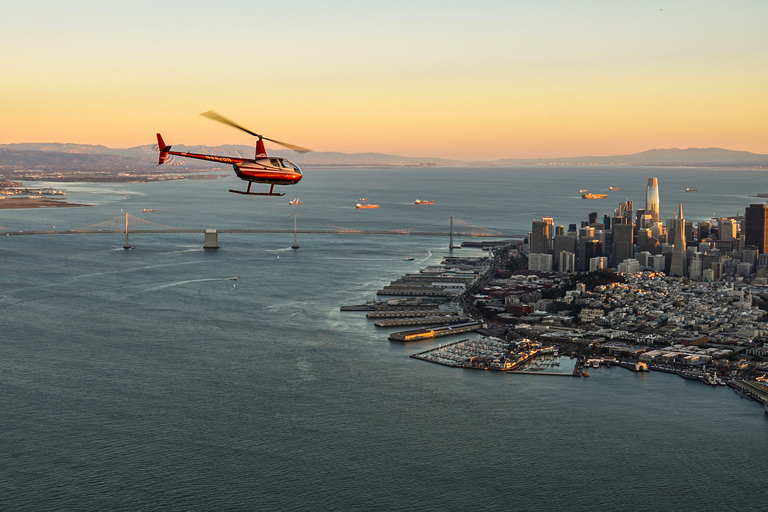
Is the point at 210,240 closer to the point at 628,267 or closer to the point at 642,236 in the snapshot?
the point at 628,267

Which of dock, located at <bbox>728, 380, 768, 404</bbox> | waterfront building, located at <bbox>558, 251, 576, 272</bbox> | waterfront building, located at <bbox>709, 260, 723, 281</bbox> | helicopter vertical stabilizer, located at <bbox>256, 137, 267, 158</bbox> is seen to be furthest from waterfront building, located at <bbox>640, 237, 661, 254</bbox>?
helicopter vertical stabilizer, located at <bbox>256, 137, 267, 158</bbox>

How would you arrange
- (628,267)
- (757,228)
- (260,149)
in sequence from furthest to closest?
1. (757,228)
2. (628,267)
3. (260,149)

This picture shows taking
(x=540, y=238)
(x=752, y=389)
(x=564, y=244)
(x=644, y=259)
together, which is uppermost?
(x=540, y=238)

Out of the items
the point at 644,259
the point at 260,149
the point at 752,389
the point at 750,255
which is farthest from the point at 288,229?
the point at 260,149

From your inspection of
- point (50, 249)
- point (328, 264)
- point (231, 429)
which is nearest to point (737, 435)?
point (231, 429)

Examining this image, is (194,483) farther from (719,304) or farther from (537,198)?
(537,198)

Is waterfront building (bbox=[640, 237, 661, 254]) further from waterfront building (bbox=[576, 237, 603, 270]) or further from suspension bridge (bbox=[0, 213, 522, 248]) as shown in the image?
suspension bridge (bbox=[0, 213, 522, 248])
